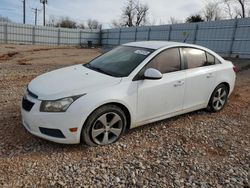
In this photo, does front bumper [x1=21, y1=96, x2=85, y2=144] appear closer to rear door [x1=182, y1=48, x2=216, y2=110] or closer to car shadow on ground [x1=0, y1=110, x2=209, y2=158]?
car shadow on ground [x1=0, y1=110, x2=209, y2=158]

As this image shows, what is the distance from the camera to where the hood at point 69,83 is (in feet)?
10.6

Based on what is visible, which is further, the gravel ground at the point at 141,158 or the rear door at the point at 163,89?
the rear door at the point at 163,89

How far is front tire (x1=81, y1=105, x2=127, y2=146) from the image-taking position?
131 inches

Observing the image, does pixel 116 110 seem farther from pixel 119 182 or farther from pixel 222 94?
pixel 222 94

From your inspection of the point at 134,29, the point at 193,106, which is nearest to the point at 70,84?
the point at 193,106

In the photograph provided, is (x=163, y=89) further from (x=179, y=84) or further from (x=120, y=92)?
(x=120, y=92)

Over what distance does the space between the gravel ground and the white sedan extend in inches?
9.5

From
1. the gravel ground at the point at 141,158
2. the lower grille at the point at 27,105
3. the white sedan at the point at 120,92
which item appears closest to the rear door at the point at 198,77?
the white sedan at the point at 120,92

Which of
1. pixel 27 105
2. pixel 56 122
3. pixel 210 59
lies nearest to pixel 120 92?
pixel 56 122

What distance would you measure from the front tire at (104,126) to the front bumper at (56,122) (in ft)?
0.45

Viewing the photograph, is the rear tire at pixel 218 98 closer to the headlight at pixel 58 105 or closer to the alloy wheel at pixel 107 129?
the alloy wheel at pixel 107 129

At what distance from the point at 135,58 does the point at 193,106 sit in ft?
4.78

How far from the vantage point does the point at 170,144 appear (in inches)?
146

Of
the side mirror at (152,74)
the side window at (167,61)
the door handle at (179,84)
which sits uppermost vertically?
the side window at (167,61)
